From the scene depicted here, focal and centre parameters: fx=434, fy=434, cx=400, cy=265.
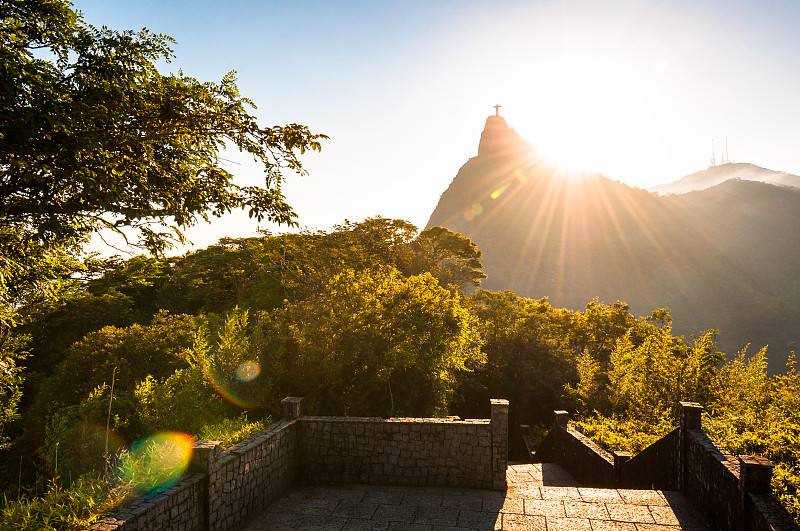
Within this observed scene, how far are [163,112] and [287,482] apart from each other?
710cm

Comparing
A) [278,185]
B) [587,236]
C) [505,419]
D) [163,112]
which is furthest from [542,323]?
[587,236]

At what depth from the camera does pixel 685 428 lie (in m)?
8.14

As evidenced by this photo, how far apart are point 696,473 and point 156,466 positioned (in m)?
8.61

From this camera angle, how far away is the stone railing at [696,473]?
18.6 ft

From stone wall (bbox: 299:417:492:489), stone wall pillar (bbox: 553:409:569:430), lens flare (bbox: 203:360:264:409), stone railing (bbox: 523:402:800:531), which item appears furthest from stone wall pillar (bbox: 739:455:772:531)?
lens flare (bbox: 203:360:264:409)

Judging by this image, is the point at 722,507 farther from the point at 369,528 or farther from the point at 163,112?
the point at 163,112

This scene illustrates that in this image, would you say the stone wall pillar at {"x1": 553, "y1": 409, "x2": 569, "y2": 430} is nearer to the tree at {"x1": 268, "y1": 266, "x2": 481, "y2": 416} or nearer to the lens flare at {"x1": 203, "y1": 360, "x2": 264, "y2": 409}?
the tree at {"x1": 268, "y1": 266, "x2": 481, "y2": 416}

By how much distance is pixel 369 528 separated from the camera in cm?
690

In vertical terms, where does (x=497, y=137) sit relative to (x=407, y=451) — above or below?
above

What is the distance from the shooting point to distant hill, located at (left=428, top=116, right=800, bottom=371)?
96.8m

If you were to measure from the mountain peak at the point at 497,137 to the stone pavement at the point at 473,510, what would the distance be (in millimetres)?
135286

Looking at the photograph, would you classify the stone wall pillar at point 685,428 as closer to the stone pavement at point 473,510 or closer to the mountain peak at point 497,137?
the stone pavement at point 473,510

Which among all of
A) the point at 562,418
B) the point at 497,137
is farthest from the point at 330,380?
the point at 497,137

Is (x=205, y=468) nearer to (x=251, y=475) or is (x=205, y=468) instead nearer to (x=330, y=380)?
(x=251, y=475)
